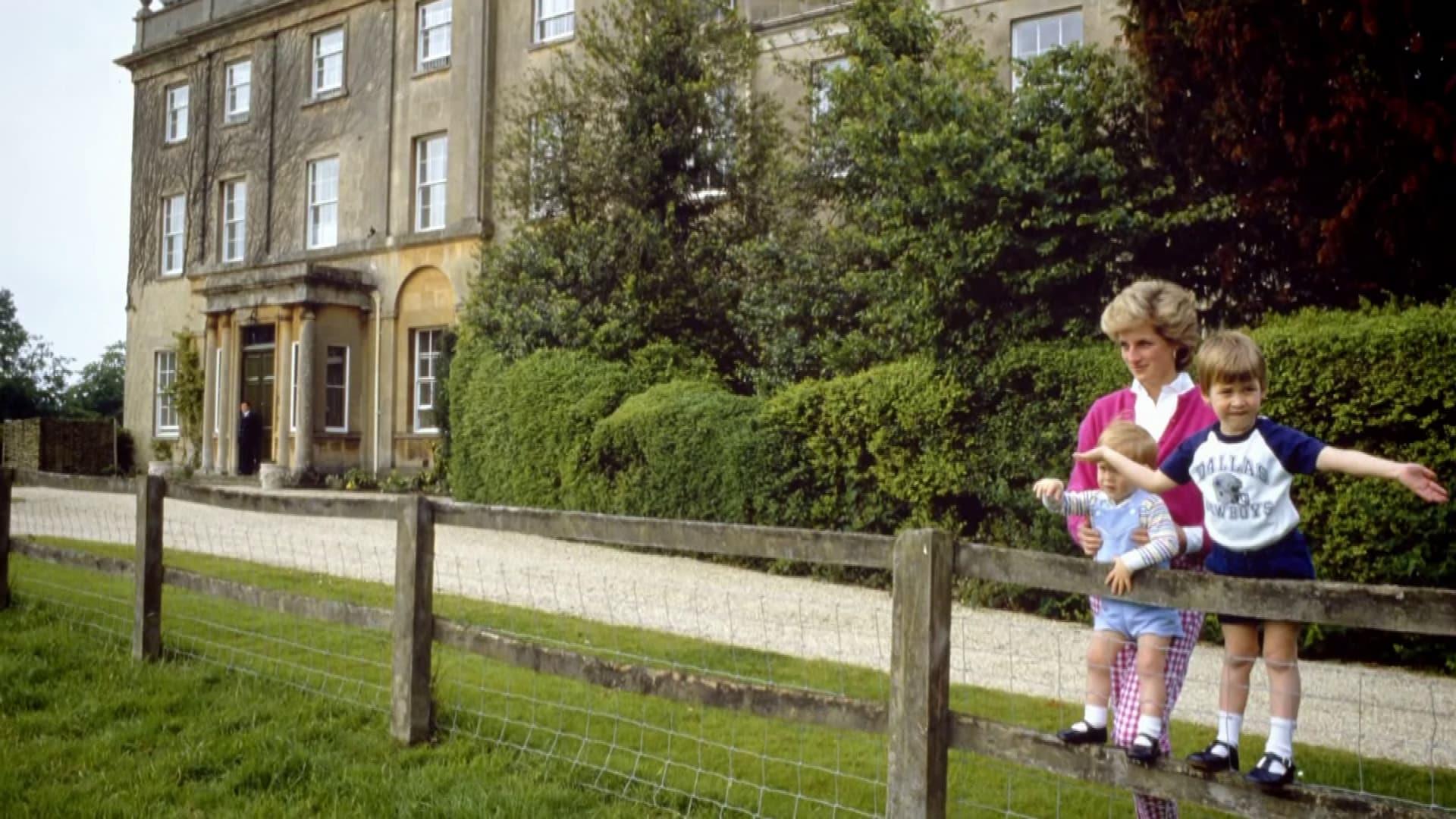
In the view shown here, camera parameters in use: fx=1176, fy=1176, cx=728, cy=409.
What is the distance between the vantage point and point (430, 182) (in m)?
24.8

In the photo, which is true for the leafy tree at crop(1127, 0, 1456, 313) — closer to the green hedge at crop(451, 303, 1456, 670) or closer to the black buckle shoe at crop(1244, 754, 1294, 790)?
the green hedge at crop(451, 303, 1456, 670)

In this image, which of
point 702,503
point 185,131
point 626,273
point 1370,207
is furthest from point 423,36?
point 1370,207

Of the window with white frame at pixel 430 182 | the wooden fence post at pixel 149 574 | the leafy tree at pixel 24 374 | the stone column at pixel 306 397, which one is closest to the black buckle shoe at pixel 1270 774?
the wooden fence post at pixel 149 574

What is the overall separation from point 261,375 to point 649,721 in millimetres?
22147

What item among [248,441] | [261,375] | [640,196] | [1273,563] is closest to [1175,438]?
[1273,563]

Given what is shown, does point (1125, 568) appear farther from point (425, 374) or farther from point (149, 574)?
point (425, 374)

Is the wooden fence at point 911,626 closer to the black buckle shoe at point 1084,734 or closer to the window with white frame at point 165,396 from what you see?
the black buckle shoe at point 1084,734

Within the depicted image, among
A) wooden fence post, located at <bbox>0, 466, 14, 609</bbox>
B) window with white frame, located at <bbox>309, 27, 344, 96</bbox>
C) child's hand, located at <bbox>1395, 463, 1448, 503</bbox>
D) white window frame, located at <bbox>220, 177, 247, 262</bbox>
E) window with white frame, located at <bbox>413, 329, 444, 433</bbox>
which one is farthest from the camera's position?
white window frame, located at <bbox>220, 177, 247, 262</bbox>

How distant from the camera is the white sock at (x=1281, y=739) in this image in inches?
120

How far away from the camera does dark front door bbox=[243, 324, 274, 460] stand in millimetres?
25312

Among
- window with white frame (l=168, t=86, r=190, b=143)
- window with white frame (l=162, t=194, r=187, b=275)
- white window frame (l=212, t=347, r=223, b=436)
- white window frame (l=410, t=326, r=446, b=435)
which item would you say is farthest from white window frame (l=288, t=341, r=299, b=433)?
window with white frame (l=168, t=86, r=190, b=143)

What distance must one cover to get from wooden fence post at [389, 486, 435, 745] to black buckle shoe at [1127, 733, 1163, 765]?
3.06m

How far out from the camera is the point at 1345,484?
8.39 metres

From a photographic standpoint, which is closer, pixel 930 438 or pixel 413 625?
pixel 413 625
